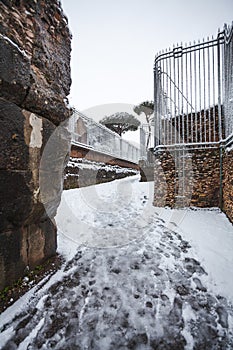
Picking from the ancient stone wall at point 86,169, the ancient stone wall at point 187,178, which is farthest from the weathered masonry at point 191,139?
the ancient stone wall at point 86,169

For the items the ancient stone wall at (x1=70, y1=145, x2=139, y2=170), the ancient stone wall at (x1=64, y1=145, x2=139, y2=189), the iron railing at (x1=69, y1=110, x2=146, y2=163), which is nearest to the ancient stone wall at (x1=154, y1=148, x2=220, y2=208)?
the ancient stone wall at (x1=64, y1=145, x2=139, y2=189)

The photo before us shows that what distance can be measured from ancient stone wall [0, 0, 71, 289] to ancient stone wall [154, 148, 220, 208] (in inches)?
142

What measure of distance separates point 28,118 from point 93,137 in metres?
7.14

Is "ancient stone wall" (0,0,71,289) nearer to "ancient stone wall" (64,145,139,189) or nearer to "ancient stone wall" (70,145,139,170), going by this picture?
"ancient stone wall" (64,145,139,189)

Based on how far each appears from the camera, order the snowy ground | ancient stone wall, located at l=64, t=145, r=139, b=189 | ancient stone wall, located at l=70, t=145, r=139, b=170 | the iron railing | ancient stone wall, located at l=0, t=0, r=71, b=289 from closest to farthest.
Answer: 1. the snowy ground
2. ancient stone wall, located at l=0, t=0, r=71, b=289
3. ancient stone wall, located at l=64, t=145, r=139, b=189
4. ancient stone wall, located at l=70, t=145, r=139, b=170
5. the iron railing

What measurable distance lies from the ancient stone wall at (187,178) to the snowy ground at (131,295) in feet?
4.64

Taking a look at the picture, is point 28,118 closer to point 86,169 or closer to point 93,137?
point 86,169

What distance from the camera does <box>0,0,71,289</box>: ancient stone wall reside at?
1380 mm

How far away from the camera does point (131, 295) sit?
5.46 ft

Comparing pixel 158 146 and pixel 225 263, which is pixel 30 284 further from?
pixel 158 146

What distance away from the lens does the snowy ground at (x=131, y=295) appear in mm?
1235

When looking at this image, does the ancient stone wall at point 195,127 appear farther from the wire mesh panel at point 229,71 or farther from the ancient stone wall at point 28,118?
the ancient stone wall at point 28,118

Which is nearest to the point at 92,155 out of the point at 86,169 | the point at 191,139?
the point at 86,169

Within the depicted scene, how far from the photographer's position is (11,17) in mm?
1382
